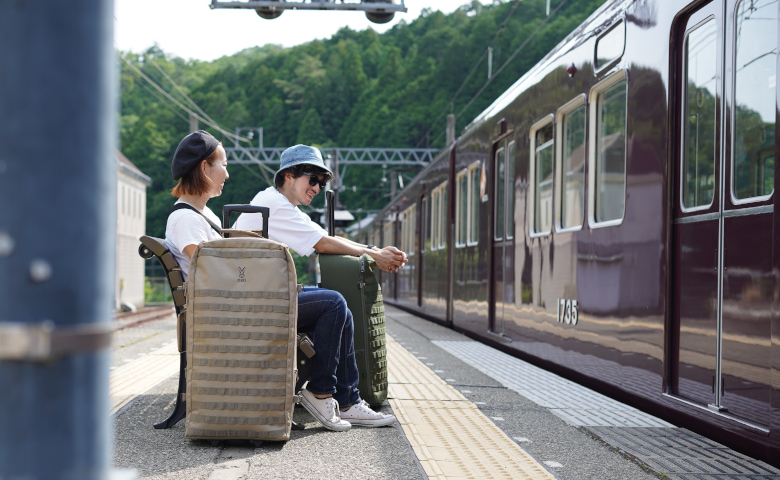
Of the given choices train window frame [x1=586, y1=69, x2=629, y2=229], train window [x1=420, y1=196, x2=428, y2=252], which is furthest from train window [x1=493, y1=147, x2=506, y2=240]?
train window [x1=420, y1=196, x2=428, y2=252]

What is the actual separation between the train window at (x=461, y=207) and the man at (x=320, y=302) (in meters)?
7.03

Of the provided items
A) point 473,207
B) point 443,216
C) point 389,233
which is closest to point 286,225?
point 473,207

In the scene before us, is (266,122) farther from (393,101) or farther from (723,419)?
(723,419)

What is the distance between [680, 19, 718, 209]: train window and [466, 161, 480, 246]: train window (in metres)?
6.00

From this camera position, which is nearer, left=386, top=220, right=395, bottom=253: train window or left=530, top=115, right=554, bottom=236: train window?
left=530, top=115, right=554, bottom=236: train window

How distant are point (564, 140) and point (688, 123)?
7.59 ft

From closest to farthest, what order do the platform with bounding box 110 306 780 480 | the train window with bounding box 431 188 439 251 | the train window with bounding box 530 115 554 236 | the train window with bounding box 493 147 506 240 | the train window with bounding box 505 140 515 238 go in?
the platform with bounding box 110 306 780 480 → the train window with bounding box 530 115 554 236 → the train window with bounding box 505 140 515 238 → the train window with bounding box 493 147 506 240 → the train window with bounding box 431 188 439 251

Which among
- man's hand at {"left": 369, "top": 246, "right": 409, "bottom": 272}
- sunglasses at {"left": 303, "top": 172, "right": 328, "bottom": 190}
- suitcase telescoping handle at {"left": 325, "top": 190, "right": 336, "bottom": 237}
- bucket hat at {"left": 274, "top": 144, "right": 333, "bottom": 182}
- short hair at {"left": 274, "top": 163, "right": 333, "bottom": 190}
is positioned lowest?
man's hand at {"left": 369, "top": 246, "right": 409, "bottom": 272}

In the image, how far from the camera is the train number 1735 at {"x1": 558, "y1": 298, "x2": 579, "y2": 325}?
6.22 metres

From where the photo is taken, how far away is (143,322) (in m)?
15.4

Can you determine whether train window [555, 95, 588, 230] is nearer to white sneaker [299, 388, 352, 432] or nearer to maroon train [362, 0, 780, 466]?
maroon train [362, 0, 780, 466]

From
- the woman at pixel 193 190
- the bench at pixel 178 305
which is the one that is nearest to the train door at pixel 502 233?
the bench at pixel 178 305

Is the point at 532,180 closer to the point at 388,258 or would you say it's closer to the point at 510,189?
the point at 510,189

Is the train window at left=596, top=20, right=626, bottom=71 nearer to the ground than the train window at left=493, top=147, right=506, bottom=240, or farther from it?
farther from it
